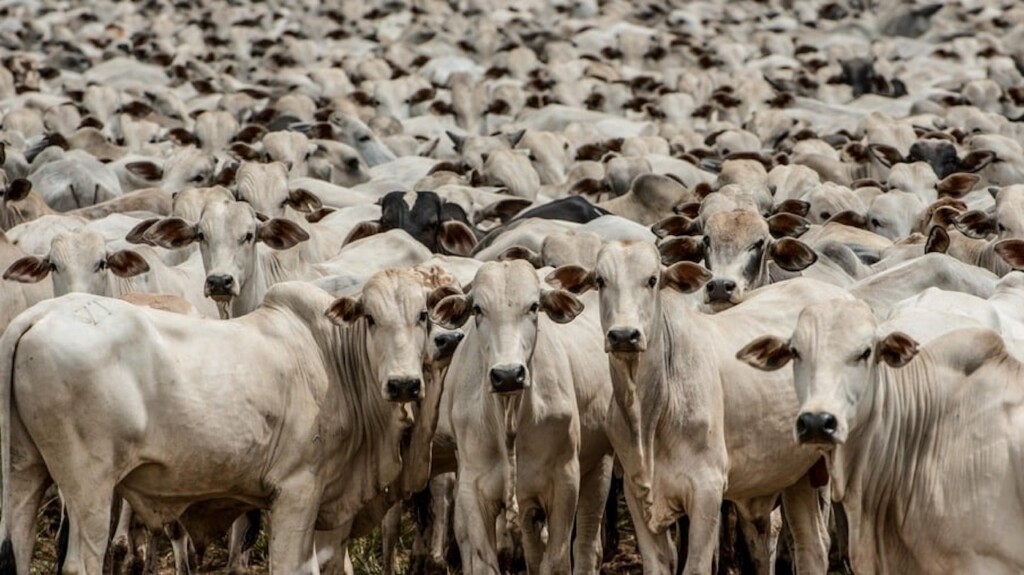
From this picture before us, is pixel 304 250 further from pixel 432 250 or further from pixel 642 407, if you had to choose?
pixel 642 407

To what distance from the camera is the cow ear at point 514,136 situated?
19875 mm

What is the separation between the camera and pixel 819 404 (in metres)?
7.04

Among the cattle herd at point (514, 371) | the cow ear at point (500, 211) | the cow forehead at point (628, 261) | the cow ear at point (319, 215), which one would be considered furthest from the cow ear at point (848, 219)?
the cow forehead at point (628, 261)

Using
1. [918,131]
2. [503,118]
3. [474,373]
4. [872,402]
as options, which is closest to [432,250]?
[474,373]

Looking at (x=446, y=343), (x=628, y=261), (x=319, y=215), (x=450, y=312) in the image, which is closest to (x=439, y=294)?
(x=446, y=343)

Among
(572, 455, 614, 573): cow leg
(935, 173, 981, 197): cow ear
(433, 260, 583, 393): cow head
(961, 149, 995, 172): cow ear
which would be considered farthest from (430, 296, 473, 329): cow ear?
(961, 149, 995, 172): cow ear

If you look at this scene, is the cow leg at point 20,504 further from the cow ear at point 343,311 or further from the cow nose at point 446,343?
the cow nose at point 446,343

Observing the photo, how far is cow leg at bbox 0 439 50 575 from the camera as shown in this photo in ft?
25.9

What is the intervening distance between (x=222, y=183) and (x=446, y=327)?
592cm

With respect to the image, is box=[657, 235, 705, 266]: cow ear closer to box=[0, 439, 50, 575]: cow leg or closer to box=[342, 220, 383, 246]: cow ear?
box=[0, 439, 50, 575]: cow leg

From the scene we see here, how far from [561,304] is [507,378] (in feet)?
1.85

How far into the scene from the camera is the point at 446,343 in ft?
28.9

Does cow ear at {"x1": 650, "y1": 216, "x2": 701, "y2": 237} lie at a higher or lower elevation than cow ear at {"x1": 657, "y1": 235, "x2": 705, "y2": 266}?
lower

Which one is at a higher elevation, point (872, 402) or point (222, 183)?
point (872, 402)
